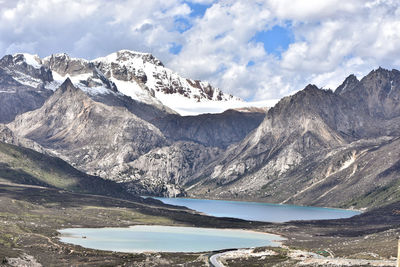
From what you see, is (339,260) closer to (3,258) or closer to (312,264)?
(312,264)

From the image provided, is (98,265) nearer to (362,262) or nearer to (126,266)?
(126,266)

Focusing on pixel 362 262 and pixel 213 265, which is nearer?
pixel 362 262

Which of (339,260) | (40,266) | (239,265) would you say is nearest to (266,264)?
(239,265)

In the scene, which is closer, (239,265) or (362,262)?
(362,262)

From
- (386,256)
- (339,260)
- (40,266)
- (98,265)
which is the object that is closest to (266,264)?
(339,260)

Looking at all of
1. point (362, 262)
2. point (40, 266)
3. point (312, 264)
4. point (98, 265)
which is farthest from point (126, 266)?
point (362, 262)

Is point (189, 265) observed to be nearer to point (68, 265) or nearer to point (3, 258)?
point (68, 265)

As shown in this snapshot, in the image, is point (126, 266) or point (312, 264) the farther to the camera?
point (126, 266)
